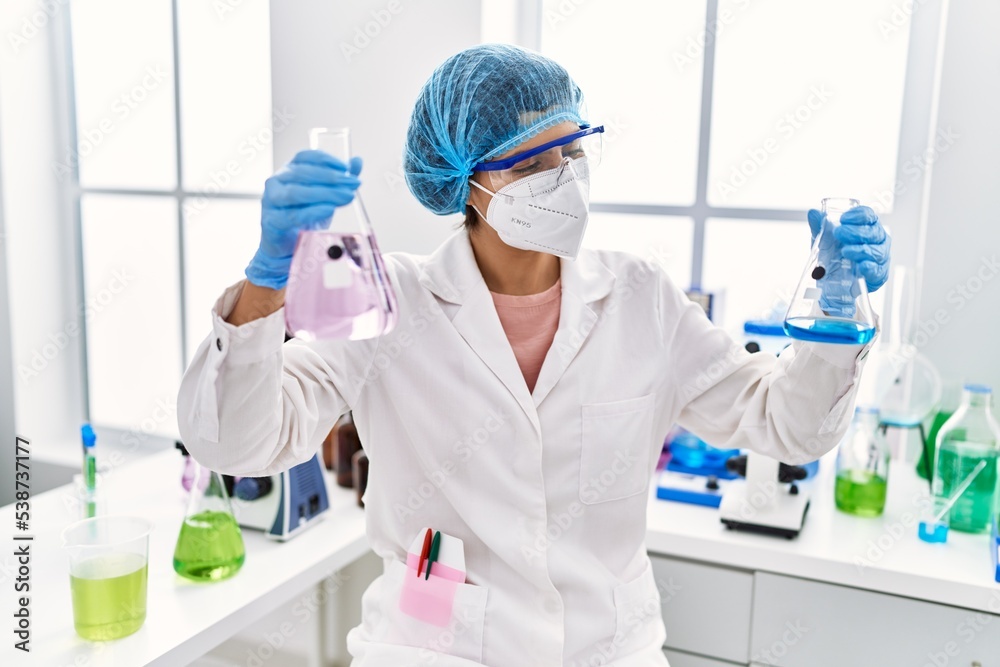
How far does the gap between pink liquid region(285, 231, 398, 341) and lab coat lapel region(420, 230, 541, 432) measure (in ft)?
1.22

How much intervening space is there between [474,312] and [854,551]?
86 cm

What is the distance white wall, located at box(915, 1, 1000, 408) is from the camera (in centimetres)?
174

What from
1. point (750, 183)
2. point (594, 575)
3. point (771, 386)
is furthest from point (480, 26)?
point (594, 575)

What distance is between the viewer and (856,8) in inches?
77.0

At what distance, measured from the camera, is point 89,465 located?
5.08ft

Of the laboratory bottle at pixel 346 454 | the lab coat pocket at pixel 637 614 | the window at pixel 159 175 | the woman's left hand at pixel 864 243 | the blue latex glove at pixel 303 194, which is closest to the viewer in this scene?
the blue latex glove at pixel 303 194

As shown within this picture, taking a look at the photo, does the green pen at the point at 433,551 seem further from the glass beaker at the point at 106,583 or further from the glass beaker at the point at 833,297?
the glass beaker at the point at 833,297

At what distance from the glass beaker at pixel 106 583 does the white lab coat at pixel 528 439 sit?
1.14ft

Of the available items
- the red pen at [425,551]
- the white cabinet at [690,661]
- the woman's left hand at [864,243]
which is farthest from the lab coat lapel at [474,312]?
the white cabinet at [690,661]

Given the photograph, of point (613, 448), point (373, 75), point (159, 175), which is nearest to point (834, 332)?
point (613, 448)

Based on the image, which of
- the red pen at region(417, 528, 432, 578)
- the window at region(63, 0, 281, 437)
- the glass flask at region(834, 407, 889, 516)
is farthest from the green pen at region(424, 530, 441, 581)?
the window at region(63, 0, 281, 437)

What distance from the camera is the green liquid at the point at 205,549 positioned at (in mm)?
1446

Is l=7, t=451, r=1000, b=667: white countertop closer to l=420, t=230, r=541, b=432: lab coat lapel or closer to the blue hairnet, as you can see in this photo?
l=420, t=230, r=541, b=432: lab coat lapel

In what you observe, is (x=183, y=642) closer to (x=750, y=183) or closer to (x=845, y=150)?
(x=750, y=183)
